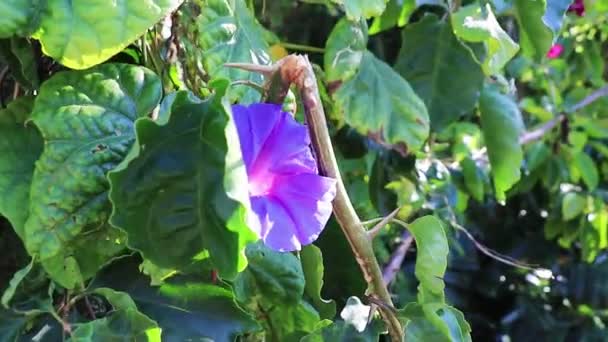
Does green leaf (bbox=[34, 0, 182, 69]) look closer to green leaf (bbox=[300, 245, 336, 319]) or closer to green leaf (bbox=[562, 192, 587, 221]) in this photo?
green leaf (bbox=[300, 245, 336, 319])

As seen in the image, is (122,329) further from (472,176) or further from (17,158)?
(472,176)

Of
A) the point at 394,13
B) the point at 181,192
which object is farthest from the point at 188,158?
the point at 394,13

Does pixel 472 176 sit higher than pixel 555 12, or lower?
lower

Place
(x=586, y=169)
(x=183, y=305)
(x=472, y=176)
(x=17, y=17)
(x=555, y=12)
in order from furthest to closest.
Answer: (x=586, y=169)
(x=472, y=176)
(x=555, y=12)
(x=183, y=305)
(x=17, y=17)

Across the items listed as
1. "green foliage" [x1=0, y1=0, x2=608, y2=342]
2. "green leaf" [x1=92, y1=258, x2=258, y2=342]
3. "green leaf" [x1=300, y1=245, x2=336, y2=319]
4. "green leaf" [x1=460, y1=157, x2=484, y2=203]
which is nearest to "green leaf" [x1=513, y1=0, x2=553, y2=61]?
"green foliage" [x1=0, y1=0, x2=608, y2=342]

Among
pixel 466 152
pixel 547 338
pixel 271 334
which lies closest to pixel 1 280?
pixel 271 334

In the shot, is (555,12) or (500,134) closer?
(555,12)

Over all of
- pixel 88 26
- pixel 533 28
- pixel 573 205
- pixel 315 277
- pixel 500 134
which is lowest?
pixel 573 205
